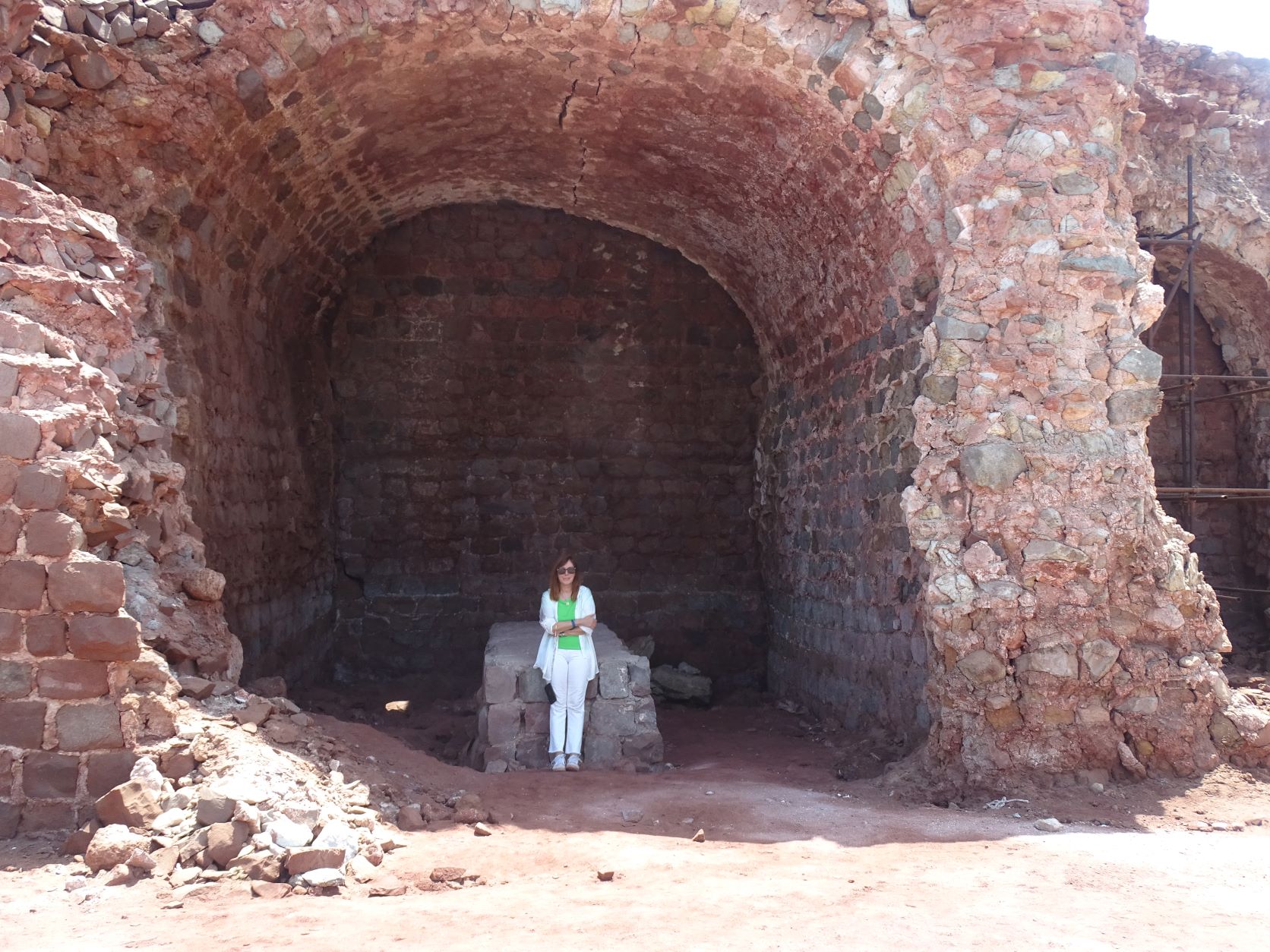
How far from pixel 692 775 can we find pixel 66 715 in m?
3.32

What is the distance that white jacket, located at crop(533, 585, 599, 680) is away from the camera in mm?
6254

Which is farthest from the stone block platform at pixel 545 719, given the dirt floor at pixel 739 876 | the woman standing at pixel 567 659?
the dirt floor at pixel 739 876

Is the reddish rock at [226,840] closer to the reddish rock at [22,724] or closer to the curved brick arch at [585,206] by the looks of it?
the reddish rock at [22,724]

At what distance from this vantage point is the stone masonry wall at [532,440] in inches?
355

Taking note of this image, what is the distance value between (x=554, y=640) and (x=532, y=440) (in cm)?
326

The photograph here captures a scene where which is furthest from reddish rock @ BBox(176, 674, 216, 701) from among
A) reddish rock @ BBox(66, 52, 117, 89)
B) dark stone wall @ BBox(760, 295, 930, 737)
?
dark stone wall @ BBox(760, 295, 930, 737)

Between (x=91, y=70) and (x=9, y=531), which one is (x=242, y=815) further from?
(x=91, y=70)

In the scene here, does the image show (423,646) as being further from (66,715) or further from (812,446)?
A: (66,715)

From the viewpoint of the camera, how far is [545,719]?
20.7 feet

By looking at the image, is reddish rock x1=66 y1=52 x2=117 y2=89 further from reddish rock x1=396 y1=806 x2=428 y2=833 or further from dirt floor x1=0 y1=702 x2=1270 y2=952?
reddish rock x1=396 y1=806 x2=428 y2=833

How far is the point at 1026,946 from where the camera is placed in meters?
3.05

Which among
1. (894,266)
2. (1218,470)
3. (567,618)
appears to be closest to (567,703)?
(567,618)

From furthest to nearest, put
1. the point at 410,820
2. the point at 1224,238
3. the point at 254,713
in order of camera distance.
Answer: the point at 1224,238
the point at 254,713
the point at 410,820

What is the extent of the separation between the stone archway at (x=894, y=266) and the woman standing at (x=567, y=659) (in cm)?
189
